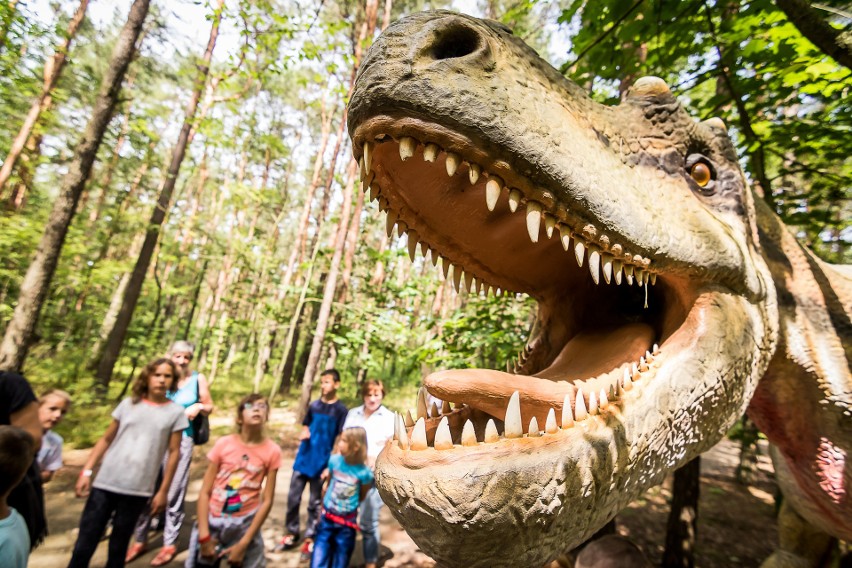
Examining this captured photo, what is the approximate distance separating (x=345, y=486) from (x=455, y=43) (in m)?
3.57

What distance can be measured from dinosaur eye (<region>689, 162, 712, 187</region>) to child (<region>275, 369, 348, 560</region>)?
4397 mm

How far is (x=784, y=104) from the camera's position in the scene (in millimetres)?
3648

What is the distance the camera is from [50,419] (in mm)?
3703

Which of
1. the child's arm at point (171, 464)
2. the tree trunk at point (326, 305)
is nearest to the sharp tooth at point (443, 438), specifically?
the child's arm at point (171, 464)

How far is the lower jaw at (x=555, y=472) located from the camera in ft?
3.74

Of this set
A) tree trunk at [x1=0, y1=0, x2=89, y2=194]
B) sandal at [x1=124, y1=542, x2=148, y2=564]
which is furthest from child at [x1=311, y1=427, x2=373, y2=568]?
tree trunk at [x1=0, y1=0, x2=89, y2=194]

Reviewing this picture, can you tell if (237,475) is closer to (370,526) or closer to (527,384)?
(370,526)

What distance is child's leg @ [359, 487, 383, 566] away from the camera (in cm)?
430

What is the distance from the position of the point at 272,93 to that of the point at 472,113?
24.9m

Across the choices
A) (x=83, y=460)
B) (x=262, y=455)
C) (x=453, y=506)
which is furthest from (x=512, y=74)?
(x=83, y=460)

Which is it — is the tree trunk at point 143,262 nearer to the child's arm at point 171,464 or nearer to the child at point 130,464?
the child at point 130,464

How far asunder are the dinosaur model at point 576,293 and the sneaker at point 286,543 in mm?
4429

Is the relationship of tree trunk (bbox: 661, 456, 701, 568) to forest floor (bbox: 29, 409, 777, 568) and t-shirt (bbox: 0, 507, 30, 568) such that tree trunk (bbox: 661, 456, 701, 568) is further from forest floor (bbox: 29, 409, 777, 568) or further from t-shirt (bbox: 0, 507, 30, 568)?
t-shirt (bbox: 0, 507, 30, 568)

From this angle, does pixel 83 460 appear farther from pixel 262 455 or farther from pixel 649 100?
pixel 649 100
